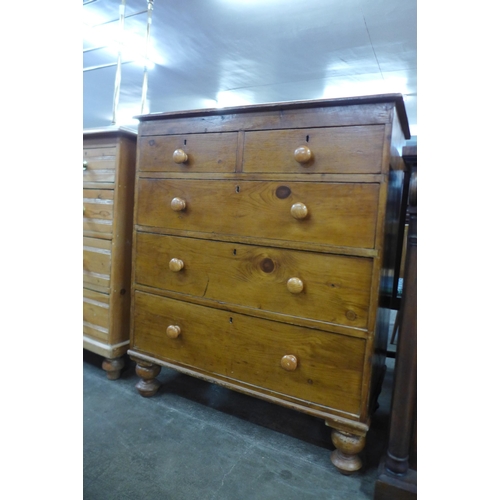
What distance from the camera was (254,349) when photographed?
3.55 ft

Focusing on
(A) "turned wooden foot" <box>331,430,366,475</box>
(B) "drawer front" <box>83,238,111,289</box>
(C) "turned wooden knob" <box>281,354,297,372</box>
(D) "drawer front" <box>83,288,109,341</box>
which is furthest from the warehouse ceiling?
(A) "turned wooden foot" <box>331,430,366,475</box>

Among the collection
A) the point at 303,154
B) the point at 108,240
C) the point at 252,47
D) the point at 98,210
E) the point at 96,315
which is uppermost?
the point at 252,47

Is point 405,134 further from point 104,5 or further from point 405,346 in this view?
point 104,5

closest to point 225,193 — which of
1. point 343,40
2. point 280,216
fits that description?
point 280,216

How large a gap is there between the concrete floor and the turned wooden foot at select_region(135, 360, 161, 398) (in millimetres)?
30

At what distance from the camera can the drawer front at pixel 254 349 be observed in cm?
96

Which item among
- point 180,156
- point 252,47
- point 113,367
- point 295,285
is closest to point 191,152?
point 180,156

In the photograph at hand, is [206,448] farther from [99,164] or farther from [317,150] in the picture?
[99,164]

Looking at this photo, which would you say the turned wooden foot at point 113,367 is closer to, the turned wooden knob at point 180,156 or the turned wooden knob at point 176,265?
the turned wooden knob at point 176,265

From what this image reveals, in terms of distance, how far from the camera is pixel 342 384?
956mm

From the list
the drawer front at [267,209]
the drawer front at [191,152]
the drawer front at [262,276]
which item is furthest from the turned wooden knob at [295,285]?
the drawer front at [191,152]

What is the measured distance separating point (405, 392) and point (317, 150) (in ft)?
2.26

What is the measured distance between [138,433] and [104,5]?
2.85 metres

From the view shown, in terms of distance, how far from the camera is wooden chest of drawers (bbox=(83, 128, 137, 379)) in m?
1.39
